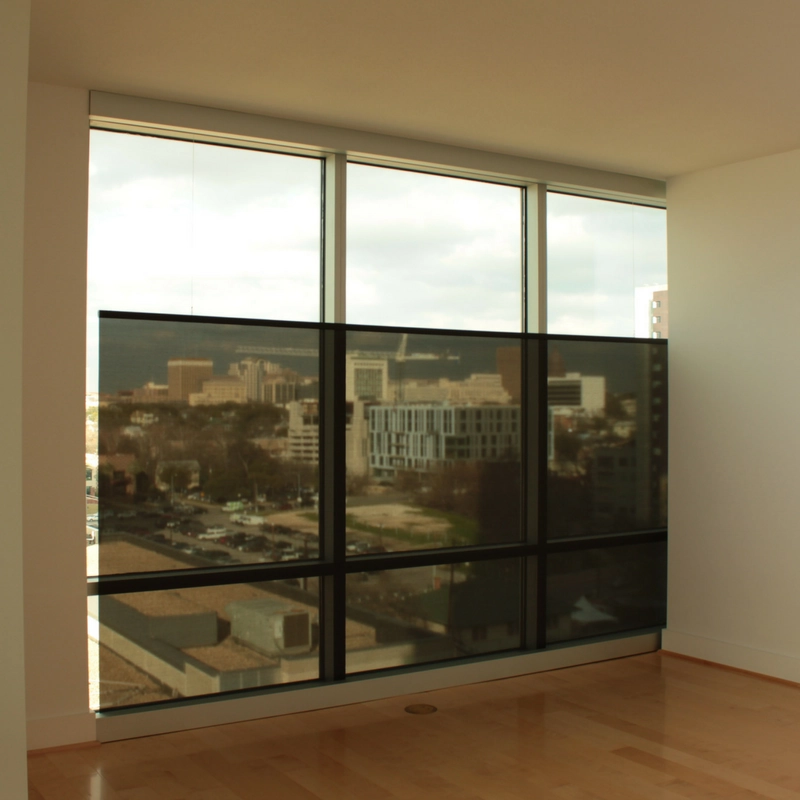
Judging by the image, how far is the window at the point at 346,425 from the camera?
466cm

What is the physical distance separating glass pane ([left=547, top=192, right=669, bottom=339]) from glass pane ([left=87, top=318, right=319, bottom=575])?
1.90m

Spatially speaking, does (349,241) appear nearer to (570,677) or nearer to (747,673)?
(570,677)

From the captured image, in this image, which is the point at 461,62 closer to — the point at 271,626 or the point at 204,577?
the point at 204,577

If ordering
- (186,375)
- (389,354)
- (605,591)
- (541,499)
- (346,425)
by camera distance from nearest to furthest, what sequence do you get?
(186,375)
(346,425)
(389,354)
(541,499)
(605,591)

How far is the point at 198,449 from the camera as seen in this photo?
15.8ft

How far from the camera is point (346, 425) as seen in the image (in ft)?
17.1

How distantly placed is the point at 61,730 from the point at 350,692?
157 cm

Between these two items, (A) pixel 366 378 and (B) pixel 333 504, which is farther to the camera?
(A) pixel 366 378

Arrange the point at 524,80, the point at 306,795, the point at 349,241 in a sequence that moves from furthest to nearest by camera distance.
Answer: the point at 349,241 < the point at 524,80 < the point at 306,795

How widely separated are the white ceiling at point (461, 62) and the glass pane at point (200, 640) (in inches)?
103

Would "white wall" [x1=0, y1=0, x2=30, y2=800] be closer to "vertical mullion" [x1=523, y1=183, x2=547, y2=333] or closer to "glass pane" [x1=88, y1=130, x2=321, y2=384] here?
"glass pane" [x1=88, y1=130, x2=321, y2=384]

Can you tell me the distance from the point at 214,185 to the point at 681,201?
328 centimetres

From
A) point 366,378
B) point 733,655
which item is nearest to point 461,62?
point 366,378

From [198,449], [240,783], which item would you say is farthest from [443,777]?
[198,449]
